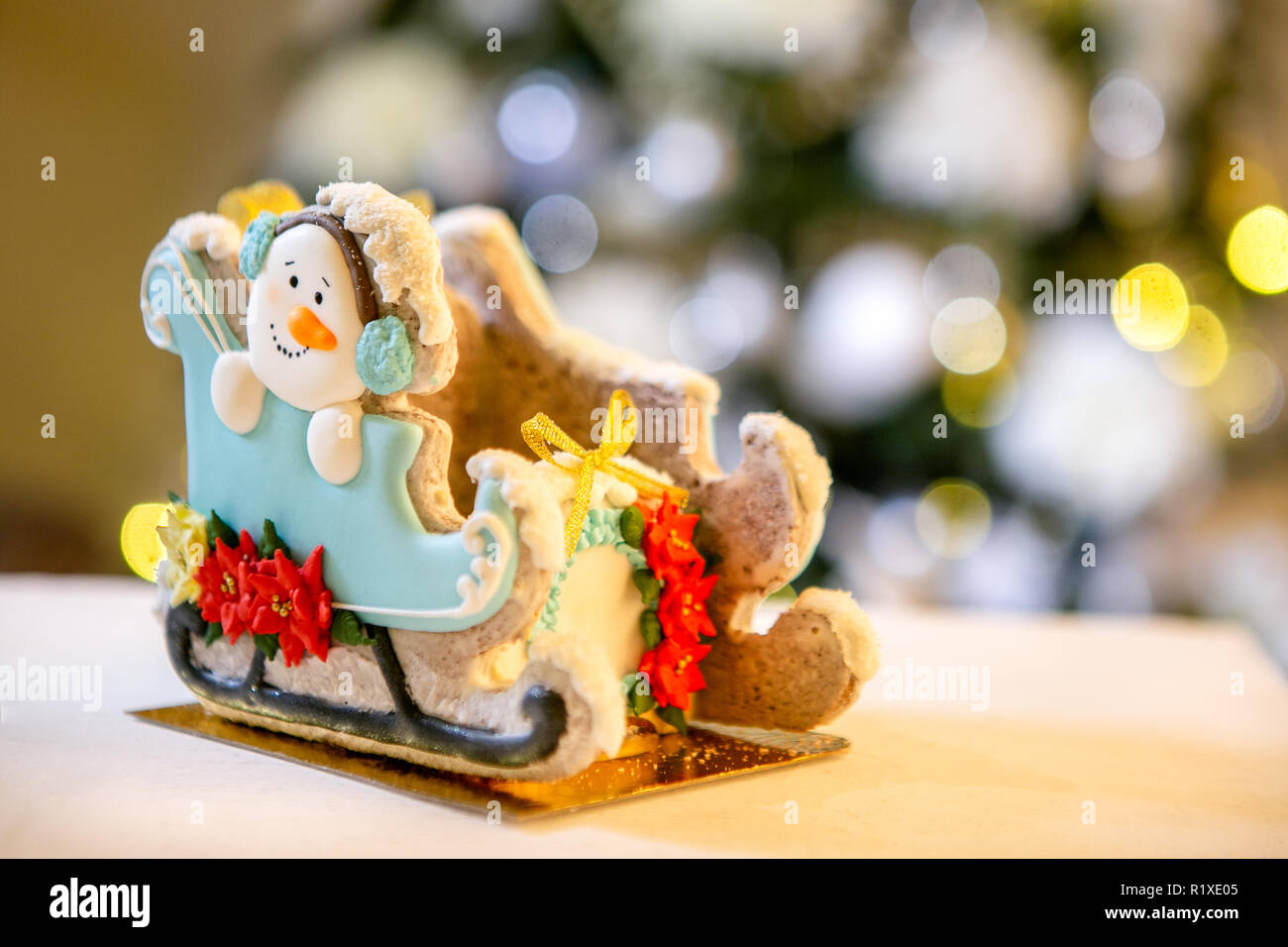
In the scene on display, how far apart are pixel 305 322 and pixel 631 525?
41 centimetres

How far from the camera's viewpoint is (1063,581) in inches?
105

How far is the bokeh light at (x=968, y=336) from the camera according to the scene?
2482mm

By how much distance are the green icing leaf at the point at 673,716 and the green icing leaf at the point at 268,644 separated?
44 cm

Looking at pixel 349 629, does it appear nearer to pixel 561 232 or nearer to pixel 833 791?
pixel 833 791

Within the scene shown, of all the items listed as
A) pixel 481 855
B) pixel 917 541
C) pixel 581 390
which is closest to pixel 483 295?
pixel 581 390

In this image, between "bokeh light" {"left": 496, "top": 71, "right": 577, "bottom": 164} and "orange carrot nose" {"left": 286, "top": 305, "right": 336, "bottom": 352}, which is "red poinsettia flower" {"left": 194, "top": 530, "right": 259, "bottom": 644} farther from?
"bokeh light" {"left": 496, "top": 71, "right": 577, "bottom": 164}

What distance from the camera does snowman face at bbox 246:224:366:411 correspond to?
1317 millimetres

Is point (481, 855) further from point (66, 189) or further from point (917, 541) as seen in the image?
A: point (66, 189)

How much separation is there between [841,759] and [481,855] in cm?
53

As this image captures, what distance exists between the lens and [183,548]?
4.99 feet

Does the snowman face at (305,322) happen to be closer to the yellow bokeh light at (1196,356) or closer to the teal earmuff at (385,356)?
the teal earmuff at (385,356)

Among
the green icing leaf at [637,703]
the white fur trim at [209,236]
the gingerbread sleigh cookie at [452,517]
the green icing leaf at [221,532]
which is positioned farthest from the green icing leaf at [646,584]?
the white fur trim at [209,236]

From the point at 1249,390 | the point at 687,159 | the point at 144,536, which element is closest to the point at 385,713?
the point at 144,536

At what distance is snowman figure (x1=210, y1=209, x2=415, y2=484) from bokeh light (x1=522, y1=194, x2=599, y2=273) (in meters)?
1.29
